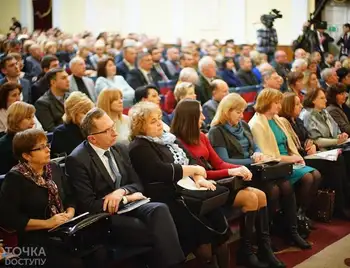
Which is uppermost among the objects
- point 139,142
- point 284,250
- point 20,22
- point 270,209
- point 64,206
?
point 20,22

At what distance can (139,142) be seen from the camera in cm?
349

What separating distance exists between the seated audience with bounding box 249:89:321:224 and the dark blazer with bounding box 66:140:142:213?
1.45 m

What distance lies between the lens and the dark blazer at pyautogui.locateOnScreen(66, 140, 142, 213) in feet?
10.3

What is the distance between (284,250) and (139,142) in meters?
1.35

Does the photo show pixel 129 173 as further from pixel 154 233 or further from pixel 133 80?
pixel 133 80

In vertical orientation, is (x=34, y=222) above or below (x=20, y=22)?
below

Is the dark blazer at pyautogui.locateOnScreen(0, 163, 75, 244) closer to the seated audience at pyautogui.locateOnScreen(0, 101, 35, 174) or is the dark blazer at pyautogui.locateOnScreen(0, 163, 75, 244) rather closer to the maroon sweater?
the seated audience at pyautogui.locateOnScreen(0, 101, 35, 174)

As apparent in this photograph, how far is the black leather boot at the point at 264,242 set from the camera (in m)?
3.70

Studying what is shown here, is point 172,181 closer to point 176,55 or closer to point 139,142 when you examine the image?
point 139,142

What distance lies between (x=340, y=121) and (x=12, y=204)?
350 cm

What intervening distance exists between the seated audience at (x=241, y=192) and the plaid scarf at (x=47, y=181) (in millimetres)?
1016

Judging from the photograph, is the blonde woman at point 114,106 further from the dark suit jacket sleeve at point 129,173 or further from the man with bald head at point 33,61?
the man with bald head at point 33,61

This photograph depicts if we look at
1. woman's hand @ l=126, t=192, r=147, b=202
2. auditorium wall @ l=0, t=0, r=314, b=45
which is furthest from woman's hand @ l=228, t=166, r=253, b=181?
auditorium wall @ l=0, t=0, r=314, b=45

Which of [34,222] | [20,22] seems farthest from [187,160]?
[20,22]
